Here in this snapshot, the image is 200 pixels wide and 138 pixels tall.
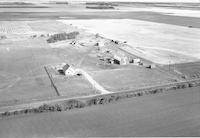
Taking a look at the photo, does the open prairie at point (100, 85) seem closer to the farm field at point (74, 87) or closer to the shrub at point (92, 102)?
the farm field at point (74, 87)

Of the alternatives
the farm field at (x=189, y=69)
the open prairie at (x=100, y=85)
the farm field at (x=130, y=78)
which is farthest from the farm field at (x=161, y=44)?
the farm field at (x=130, y=78)

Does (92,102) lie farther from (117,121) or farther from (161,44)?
(161,44)

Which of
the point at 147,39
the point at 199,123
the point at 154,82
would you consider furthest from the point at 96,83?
the point at 147,39

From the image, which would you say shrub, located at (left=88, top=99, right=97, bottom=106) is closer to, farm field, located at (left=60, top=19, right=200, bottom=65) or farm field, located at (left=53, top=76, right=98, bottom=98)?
farm field, located at (left=53, top=76, right=98, bottom=98)

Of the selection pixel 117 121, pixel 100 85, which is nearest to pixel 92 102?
pixel 117 121

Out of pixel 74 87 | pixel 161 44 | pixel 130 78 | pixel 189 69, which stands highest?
pixel 161 44

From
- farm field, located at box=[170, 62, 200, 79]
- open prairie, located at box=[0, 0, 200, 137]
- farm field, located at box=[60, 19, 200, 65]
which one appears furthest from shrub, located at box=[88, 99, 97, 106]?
farm field, located at box=[60, 19, 200, 65]
